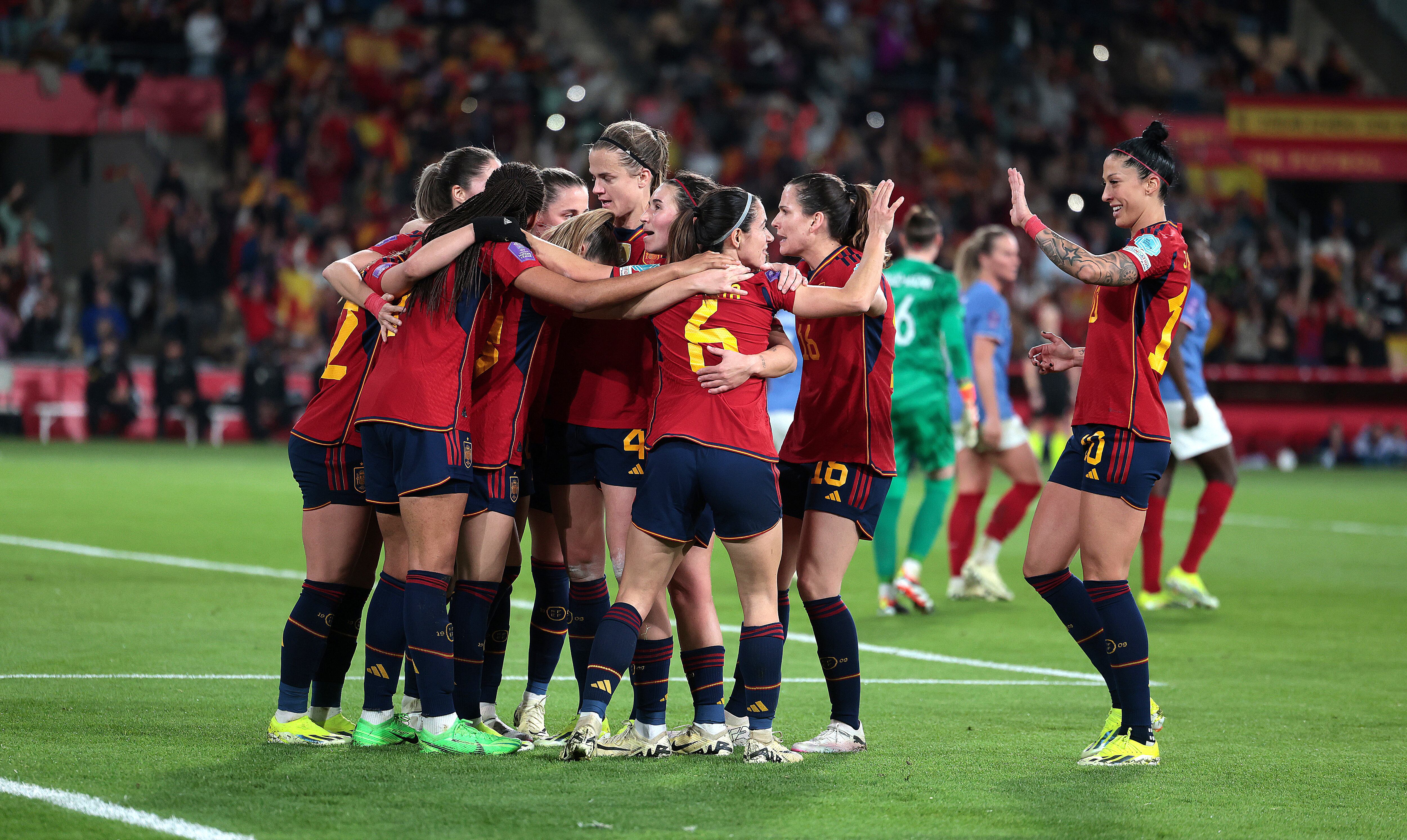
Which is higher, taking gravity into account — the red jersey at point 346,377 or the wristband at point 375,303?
the wristband at point 375,303

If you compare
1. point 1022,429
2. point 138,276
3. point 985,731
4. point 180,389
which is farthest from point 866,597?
point 138,276

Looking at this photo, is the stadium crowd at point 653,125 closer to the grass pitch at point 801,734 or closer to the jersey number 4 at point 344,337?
the grass pitch at point 801,734

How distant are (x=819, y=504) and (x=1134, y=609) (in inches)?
50.5

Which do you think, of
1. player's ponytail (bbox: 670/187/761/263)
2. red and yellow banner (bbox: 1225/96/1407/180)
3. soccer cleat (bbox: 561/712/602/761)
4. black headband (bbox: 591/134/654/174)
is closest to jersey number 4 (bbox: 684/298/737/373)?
player's ponytail (bbox: 670/187/761/263)

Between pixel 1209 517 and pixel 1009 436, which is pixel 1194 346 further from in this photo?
pixel 1009 436

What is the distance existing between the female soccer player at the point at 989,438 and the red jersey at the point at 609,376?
16.8ft

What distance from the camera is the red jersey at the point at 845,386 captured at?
5852 millimetres

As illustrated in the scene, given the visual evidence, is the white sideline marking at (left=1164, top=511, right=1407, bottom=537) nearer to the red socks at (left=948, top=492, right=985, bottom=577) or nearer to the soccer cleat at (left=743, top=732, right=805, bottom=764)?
the red socks at (left=948, top=492, right=985, bottom=577)

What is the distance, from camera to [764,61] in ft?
96.5

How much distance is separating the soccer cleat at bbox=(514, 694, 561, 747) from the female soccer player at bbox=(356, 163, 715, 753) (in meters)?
0.31

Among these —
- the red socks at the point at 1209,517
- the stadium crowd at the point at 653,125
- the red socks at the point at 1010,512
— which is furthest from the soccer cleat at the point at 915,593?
the stadium crowd at the point at 653,125

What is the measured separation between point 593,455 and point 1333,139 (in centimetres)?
2753

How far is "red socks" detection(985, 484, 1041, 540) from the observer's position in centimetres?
1098

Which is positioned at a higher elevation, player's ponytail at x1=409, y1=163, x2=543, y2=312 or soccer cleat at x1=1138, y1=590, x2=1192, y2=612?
player's ponytail at x1=409, y1=163, x2=543, y2=312
